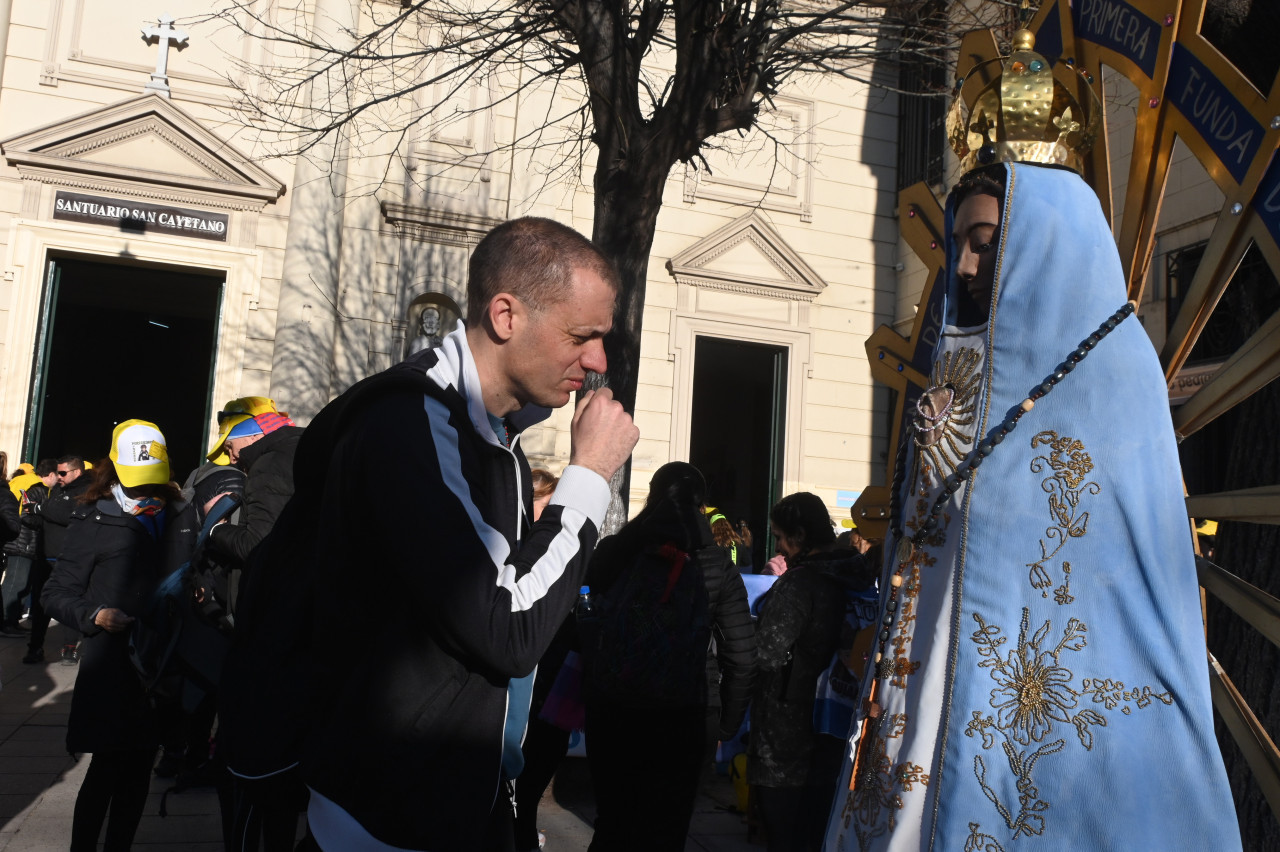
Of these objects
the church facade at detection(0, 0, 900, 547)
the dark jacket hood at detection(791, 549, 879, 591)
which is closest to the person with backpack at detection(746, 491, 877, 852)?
the dark jacket hood at detection(791, 549, 879, 591)

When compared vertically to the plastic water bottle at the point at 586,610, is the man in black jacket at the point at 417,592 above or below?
above

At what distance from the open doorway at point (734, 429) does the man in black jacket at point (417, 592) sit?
14176 mm

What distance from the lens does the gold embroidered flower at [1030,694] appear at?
1997mm

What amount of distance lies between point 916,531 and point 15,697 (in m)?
7.59

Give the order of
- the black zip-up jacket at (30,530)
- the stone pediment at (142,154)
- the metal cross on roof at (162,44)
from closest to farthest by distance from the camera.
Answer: the black zip-up jacket at (30,530)
the stone pediment at (142,154)
the metal cross on roof at (162,44)

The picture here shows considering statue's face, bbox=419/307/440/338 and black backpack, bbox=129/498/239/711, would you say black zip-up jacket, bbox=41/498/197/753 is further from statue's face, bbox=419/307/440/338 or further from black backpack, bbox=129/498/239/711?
statue's face, bbox=419/307/440/338

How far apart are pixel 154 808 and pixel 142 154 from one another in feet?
28.6

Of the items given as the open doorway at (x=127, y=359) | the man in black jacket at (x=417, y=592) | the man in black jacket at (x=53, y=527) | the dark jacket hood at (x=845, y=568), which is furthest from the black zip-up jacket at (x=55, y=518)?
the man in black jacket at (x=417, y=592)

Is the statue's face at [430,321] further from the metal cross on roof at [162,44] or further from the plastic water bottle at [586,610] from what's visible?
the plastic water bottle at [586,610]

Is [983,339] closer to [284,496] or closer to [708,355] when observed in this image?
[284,496]

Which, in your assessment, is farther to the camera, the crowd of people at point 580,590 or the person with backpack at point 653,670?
the person with backpack at point 653,670

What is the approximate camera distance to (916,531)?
235 cm

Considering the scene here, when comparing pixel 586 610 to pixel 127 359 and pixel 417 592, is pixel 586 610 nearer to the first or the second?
pixel 417 592

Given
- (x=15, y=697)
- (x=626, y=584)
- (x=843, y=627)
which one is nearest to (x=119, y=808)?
(x=626, y=584)
